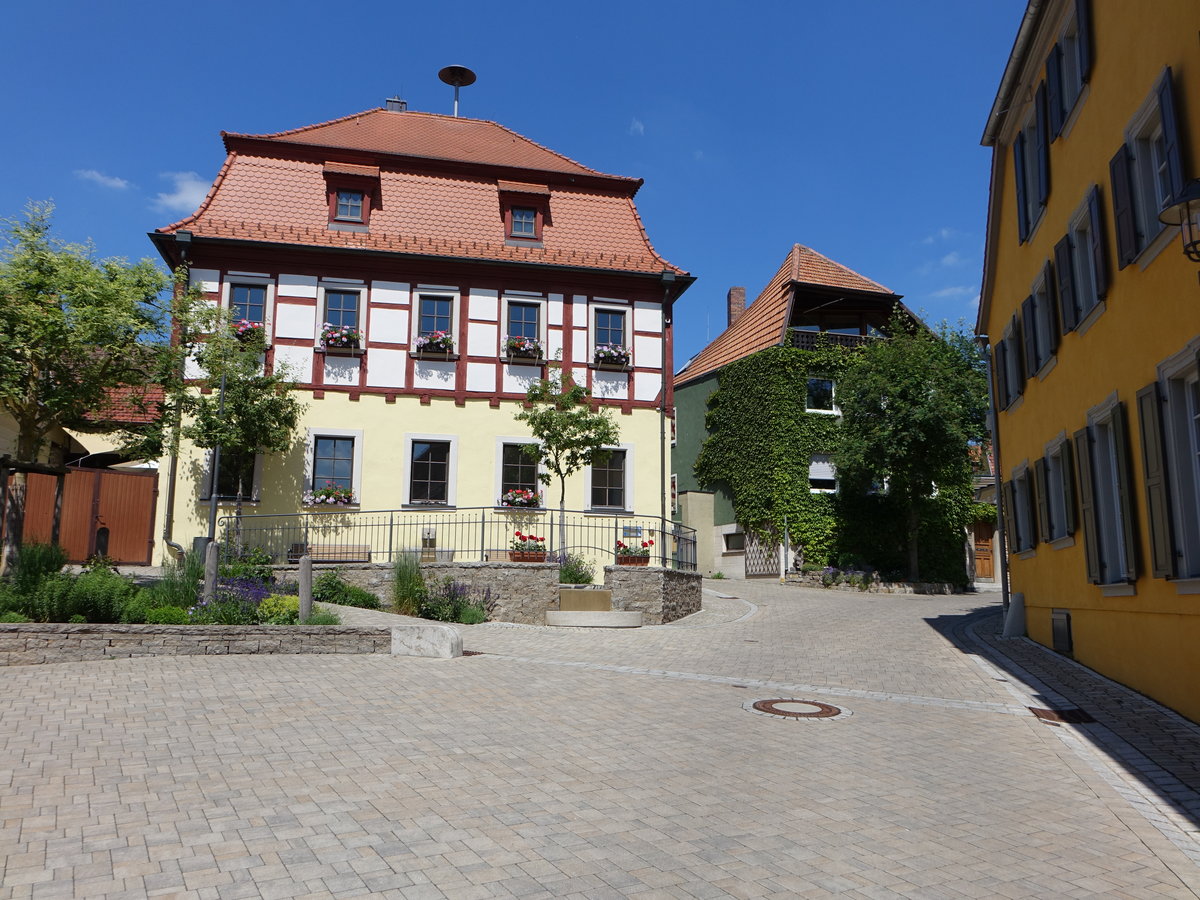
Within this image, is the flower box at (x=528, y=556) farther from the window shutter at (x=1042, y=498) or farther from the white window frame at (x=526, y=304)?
the window shutter at (x=1042, y=498)

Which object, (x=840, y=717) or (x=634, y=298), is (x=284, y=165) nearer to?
(x=634, y=298)

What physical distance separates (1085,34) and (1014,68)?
3.26 metres

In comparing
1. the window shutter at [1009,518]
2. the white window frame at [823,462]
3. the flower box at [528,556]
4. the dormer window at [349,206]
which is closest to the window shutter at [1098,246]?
the window shutter at [1009,518]

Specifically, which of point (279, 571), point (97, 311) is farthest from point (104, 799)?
point (279, 571)

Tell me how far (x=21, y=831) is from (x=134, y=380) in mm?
10282

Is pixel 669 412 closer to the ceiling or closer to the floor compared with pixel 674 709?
closer to the ceiling

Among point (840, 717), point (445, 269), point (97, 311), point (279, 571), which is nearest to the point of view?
point (840, 717)

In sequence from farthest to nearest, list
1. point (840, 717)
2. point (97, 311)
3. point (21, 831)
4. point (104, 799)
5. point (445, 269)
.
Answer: point (445, 269), point (97, 311), point (840, 717), point (104, 799), point (21, 831)

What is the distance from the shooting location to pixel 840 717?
8.62 m

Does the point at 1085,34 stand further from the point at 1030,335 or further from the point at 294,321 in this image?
the point at 294,321

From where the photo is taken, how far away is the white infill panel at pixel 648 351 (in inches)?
842

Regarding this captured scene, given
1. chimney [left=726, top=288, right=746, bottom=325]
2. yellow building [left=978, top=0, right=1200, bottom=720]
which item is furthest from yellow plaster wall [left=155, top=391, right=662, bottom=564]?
chimney [left=726, top=288, right=746, bottom=325]

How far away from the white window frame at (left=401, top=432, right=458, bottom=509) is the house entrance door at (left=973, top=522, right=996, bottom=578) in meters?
19.9

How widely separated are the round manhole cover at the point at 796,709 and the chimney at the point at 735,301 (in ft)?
101
